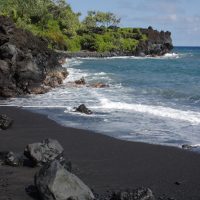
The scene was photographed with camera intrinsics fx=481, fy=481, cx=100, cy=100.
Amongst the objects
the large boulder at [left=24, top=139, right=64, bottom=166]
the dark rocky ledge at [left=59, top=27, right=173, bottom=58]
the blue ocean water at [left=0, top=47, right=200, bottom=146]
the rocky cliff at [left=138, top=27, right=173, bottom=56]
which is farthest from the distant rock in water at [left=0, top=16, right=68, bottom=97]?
the rocky cliff at [left=138, top=27, right=173, bottom=56]

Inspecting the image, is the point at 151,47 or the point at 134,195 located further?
the point at 151,47

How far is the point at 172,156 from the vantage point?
600 inches

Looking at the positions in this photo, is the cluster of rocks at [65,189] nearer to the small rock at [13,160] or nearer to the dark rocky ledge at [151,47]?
the small rock at [13,160]

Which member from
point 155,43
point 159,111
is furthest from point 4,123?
point 155,43

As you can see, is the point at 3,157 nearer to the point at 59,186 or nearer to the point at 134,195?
the point at 59,186

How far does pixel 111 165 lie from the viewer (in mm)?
14039

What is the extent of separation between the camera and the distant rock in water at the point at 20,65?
3177cm

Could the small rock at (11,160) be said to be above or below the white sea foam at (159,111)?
above

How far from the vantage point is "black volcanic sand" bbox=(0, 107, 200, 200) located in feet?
38.9

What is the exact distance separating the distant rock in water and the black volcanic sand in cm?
1263

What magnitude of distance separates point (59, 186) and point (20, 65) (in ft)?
78.2

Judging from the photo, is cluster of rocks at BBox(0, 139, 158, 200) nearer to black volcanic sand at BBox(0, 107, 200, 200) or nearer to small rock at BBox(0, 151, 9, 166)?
black volcanic sand at BBox(0, 107, 200, 200)

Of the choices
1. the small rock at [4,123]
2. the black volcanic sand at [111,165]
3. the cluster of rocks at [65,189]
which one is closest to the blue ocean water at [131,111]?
the black volcanic sand at [111,165]

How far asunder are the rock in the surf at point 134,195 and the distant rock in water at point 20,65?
69.6ft
